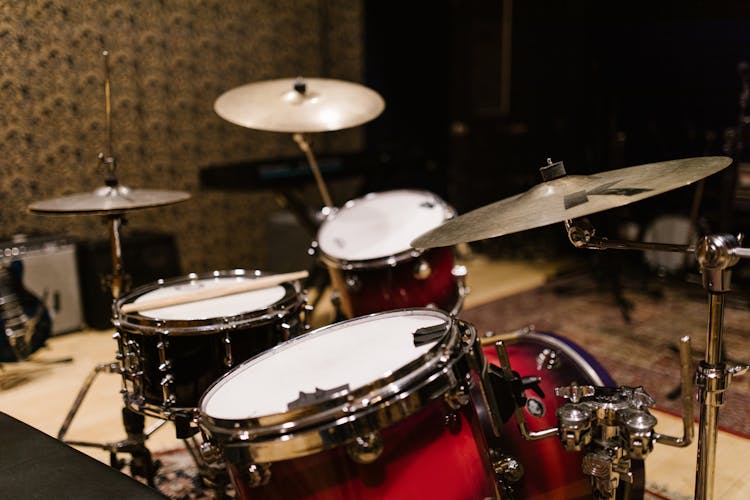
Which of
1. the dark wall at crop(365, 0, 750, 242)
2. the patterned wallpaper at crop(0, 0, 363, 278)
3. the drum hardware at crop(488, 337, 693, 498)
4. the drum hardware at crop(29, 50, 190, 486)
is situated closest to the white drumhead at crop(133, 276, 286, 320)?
Result: the drum hardware at crop(29, 50, 190, 486)

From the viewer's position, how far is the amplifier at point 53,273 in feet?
11.2

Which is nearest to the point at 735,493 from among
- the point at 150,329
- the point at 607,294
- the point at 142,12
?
the point at 150,329

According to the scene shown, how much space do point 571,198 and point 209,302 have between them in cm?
106

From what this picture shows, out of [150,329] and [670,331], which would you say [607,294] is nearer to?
[670,331]

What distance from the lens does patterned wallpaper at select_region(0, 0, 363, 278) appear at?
12.2 ft

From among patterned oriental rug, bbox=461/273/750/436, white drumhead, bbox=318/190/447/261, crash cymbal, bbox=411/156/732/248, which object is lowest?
patterned oriental rug, bbox=461/273/750/436

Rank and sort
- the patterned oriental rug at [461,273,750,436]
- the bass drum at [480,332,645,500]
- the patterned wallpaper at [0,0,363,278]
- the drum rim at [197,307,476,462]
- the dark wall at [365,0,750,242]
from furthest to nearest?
the dark wall at [365,0,750,242]
the patterned wallpaper at [0,0,363,278]
the patterned oriental rug at [461,273,750,436]
the bass drum at [480,332,645,500]
the drum rim at [197,307,476,462]

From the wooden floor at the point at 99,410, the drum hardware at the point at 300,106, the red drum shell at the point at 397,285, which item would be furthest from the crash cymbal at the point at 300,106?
the wooden floor at the point at 99,410

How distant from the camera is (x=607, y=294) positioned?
4.12m

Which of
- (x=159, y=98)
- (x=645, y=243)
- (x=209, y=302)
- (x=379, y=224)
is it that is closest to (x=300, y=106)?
(x=379, y=224)

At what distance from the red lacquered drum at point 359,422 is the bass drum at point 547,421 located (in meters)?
0.23

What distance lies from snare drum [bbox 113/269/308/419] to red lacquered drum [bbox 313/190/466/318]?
1.98ft

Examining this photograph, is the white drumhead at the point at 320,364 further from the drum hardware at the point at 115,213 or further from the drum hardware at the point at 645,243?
the drum hardware at the point at 115,213

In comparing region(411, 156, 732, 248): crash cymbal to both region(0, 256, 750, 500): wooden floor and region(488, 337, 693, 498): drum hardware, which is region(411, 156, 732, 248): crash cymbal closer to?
region(488, 337, 693, 498): drum hardware
